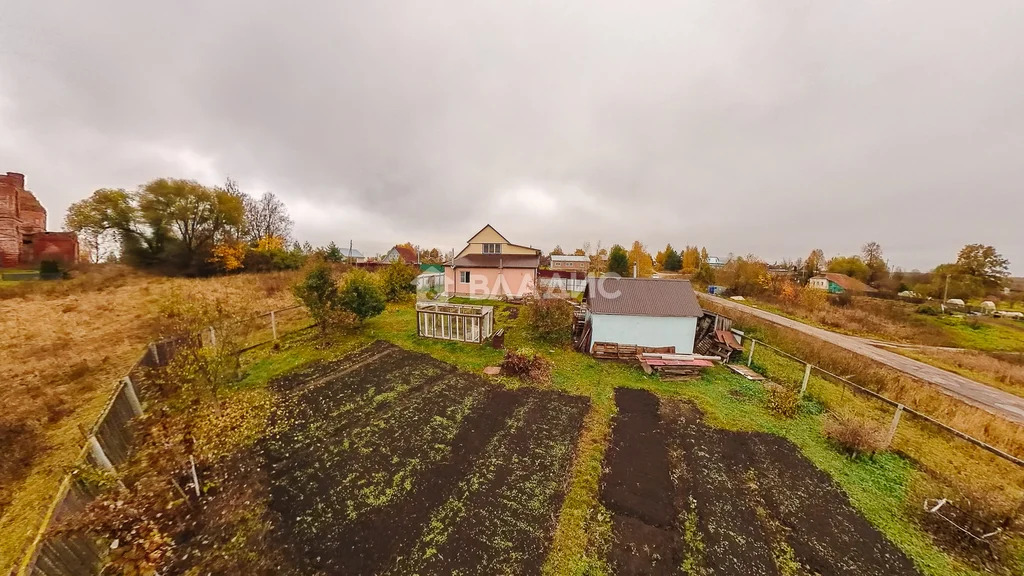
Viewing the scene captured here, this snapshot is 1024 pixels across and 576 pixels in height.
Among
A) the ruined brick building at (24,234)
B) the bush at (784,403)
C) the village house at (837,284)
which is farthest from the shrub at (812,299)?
the ruined brick building at (24,234)

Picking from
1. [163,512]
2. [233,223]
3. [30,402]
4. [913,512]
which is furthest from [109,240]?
[913,512]

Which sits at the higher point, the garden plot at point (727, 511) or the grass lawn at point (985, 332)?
the garden plot at point (727, 511)

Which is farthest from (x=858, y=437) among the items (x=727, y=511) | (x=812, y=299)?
(x=812, y=299)

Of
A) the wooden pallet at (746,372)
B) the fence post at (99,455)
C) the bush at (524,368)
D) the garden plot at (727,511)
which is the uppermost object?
the fence post at (99,455)

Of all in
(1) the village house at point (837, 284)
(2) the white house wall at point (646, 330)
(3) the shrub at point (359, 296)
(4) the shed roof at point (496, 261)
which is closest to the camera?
(2) the white house wall at point (646, 330)

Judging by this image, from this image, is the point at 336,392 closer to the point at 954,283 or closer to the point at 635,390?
the point at 635,390

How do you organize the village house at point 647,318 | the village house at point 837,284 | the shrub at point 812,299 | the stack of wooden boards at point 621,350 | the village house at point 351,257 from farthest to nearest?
the village house at point 351,257 → the village house at point 837,284 → the shrub at point 812,299 → the village house at point 647,318 → the stack of wooden boards at point 621,350

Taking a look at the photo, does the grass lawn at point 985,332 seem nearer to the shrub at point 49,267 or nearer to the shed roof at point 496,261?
the shed roof at point 496,261
